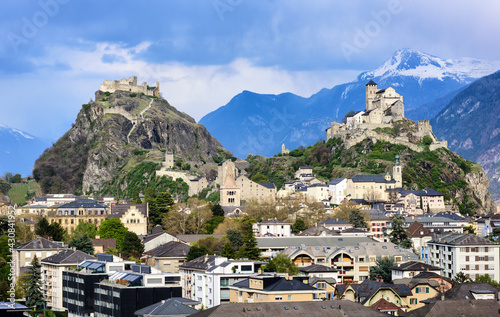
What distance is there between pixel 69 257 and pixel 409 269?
33768 mm

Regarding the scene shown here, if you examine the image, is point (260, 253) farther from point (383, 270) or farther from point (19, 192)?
point (19, 192)

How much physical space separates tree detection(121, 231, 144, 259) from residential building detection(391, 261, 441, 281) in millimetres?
28740

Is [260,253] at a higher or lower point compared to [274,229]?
lower

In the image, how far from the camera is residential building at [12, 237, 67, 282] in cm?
9294

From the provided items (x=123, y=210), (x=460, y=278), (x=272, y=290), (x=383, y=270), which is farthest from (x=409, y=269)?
(x=123, y=210)

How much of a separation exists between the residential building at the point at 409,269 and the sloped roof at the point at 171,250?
21.6 meters

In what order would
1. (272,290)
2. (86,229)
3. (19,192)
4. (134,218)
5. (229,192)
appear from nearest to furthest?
(272,290), (86,229), (134,218), (229,192), (19,192)

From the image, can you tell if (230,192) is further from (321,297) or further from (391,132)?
(321,297)

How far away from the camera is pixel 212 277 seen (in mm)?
72438

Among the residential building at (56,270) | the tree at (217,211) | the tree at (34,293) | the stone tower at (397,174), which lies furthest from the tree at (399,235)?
the tree at (34,293)

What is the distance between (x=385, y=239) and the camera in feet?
369

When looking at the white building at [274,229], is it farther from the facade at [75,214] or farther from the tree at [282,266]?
the tree at [282,266]

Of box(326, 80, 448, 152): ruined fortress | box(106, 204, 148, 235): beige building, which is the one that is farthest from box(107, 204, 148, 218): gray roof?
box(326, 80, 448, 152): ruined fortress

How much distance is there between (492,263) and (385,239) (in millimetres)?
24088
